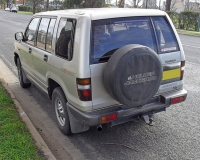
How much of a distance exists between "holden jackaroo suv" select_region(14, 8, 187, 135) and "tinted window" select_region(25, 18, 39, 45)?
1.15m

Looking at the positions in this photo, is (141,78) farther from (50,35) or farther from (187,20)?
(187,20)

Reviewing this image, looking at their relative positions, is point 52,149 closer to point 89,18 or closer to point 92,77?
point 92,77

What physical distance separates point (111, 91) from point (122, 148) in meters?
1.01

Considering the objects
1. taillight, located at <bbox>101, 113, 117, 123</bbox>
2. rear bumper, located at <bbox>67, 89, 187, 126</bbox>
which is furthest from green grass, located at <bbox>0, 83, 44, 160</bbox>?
taillight, located at <bbox>101, 113, 117, 123</bbox>

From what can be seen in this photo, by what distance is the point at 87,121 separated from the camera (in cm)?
342

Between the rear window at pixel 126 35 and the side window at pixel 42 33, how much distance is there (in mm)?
1523

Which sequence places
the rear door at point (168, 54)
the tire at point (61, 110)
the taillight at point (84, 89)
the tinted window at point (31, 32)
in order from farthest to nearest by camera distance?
the tinted window at point (31, 32)
the tire at point (61, 110)
the rear door at point (168, 54)
the taillight at point (84, 89)

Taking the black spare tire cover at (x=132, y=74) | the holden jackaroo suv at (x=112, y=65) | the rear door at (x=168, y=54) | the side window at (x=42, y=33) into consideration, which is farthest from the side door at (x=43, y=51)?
the rear door at (x=168, y=54)

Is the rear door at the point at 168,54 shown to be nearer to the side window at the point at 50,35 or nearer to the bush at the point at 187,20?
the side window at the point at 50,35

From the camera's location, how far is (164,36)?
395 centimetres

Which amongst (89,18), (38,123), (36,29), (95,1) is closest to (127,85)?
(89,18)

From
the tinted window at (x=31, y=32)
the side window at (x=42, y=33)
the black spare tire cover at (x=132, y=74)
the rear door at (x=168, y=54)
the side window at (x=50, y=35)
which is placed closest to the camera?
the black spare tire cover at (x=132, y=74)

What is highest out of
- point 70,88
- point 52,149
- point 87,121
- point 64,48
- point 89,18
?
point 89,18

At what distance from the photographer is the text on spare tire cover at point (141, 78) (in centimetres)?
331
